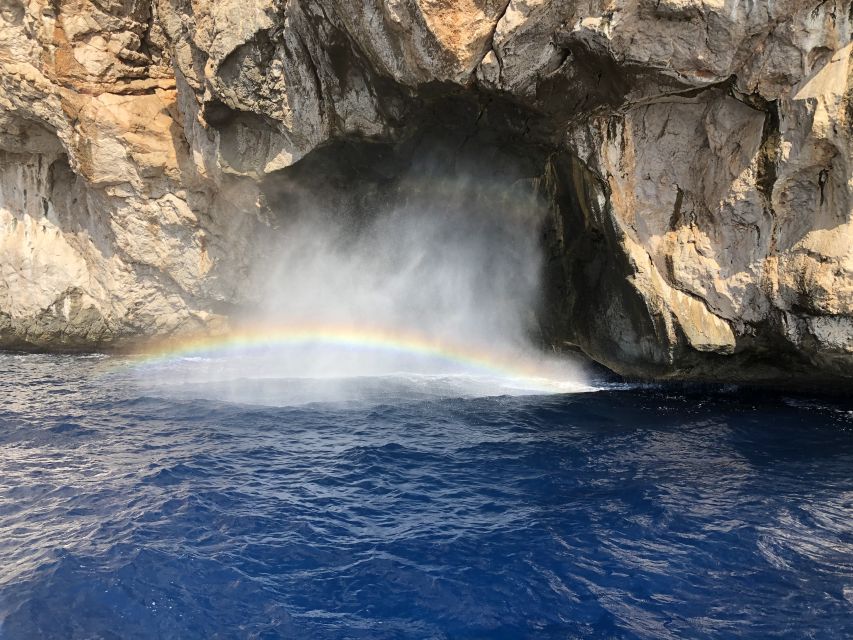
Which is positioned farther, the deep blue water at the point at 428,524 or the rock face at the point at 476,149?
the rock face at the point at 476,149

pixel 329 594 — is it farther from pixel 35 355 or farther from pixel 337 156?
pixel 35 355

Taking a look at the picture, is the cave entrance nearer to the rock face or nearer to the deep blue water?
the rock face

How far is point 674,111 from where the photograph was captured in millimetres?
14469

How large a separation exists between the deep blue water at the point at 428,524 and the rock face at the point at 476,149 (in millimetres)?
3531

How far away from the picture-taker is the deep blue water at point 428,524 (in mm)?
7359

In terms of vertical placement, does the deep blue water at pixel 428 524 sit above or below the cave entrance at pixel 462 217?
below

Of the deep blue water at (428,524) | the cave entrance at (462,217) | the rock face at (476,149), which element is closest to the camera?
the deep blue water at (428,524)

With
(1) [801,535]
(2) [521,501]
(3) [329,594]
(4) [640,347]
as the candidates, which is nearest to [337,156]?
(4) [640,347]

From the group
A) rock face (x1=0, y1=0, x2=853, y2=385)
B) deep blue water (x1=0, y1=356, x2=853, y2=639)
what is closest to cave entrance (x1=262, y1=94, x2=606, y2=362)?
rock face (x1=0, y1=0, x2=853, y2=385)

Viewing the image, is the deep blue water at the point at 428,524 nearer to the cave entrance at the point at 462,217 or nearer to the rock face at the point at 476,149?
the rock face at the point at 476,149

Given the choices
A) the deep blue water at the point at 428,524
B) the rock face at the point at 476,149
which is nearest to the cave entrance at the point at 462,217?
the rock face at the point at 476,149

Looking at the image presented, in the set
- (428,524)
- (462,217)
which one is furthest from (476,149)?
(428,524)

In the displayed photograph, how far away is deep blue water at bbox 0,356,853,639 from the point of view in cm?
736

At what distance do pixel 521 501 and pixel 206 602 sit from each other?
199 inches
